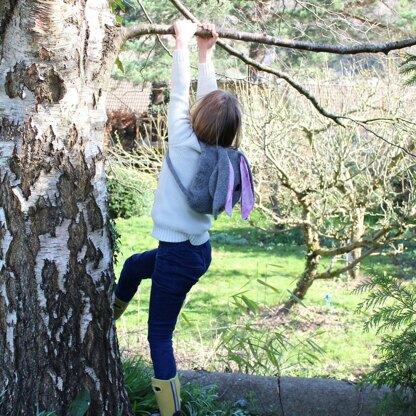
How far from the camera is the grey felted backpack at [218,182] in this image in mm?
2730

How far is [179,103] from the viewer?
2.81 m

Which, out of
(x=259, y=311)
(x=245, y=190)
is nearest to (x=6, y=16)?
(x=245, y=190)

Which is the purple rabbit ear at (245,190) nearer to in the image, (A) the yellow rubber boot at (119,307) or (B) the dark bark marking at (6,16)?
(A) the yellow rubber boot at (119,307)

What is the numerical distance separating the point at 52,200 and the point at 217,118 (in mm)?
763

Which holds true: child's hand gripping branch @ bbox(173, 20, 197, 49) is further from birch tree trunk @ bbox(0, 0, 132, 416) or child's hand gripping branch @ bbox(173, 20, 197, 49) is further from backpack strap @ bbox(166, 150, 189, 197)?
backpack strap @ bbox(166, 150, 189, 197)

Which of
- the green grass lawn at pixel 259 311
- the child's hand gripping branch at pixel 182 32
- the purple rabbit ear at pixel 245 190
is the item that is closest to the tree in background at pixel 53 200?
the child's hand gripping branch at pixel 182 32

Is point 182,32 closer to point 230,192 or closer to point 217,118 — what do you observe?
point 217,118

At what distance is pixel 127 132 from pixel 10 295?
20.9 m

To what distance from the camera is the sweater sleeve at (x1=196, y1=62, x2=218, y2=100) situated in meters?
3.08

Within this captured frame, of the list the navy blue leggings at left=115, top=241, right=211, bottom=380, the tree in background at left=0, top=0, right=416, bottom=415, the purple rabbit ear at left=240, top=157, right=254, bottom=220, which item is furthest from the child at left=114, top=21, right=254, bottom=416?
the tree in background at left=0, top=0, right=416, bottom=415

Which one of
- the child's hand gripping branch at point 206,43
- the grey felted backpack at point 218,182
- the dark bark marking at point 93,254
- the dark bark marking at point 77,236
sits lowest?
the dark bark marking at point 93,254

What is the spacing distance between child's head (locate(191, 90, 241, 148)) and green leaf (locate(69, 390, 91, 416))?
44.7 inches

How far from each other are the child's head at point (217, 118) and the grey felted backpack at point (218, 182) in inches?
1.7

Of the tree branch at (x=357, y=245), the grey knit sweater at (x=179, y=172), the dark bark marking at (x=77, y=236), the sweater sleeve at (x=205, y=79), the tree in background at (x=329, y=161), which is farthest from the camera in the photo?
the tree branch at (x=357, y=245)
